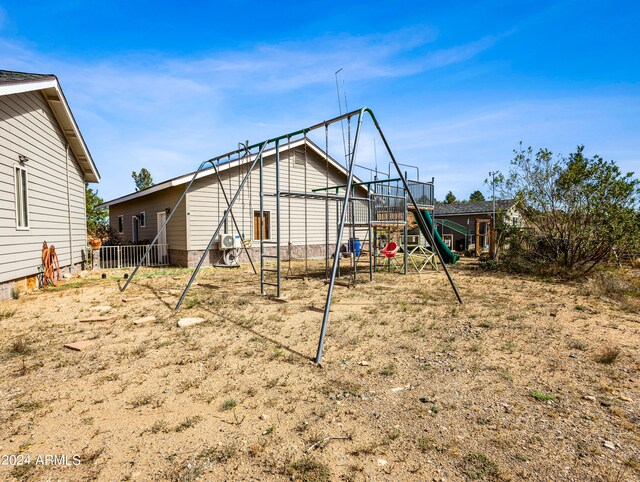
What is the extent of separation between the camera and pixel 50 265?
1028 cm

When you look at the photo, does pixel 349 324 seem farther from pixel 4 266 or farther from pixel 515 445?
pixel 4 266

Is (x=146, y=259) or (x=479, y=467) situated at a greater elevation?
(x=146, y=259)

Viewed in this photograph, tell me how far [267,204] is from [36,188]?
8.78m

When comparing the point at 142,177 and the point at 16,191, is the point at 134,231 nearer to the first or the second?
the point at 16,191

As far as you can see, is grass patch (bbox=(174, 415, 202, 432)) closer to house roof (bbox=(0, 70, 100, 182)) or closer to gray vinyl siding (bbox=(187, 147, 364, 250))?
house roof (bbox=(0, 70, 100, 182))

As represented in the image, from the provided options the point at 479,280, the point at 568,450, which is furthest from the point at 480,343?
the point at 479,280

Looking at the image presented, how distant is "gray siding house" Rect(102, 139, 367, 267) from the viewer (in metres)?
15.1

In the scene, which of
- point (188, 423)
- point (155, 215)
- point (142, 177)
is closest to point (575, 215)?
point (188, 423)

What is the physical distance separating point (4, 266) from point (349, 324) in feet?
24.6

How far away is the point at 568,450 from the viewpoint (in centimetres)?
266

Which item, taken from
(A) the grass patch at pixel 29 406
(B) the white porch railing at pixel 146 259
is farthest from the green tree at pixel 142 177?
(A) the grass patch at pixel 29 406

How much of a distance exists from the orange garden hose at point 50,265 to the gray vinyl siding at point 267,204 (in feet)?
16.1

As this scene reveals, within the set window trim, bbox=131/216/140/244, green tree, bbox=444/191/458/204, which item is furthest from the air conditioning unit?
green tree, bbox=444/191/458/204

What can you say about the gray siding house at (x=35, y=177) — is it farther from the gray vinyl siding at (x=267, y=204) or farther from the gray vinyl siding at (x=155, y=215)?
the gray vinyl siding at (x=267, y=204)
